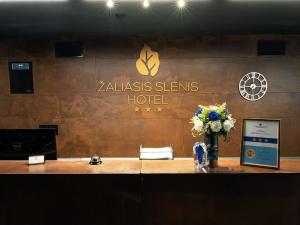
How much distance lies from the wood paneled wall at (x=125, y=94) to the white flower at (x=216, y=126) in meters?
2.78

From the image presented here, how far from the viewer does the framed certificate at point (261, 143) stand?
2.01 metres

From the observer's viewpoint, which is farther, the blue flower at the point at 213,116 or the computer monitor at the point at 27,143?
the computer monitor at the point at 27,143

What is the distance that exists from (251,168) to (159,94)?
2.92 m

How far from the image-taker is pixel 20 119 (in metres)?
4.86

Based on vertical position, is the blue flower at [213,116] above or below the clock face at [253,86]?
below

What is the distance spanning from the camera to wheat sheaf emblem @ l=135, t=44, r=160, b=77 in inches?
186

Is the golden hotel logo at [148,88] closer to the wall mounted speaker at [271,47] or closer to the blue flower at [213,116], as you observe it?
the wall mounted speaker at [271,47]

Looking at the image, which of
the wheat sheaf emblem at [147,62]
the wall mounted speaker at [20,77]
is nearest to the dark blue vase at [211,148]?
the wheat sheaf emblem at [147,62]

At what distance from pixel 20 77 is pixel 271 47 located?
186 inches
